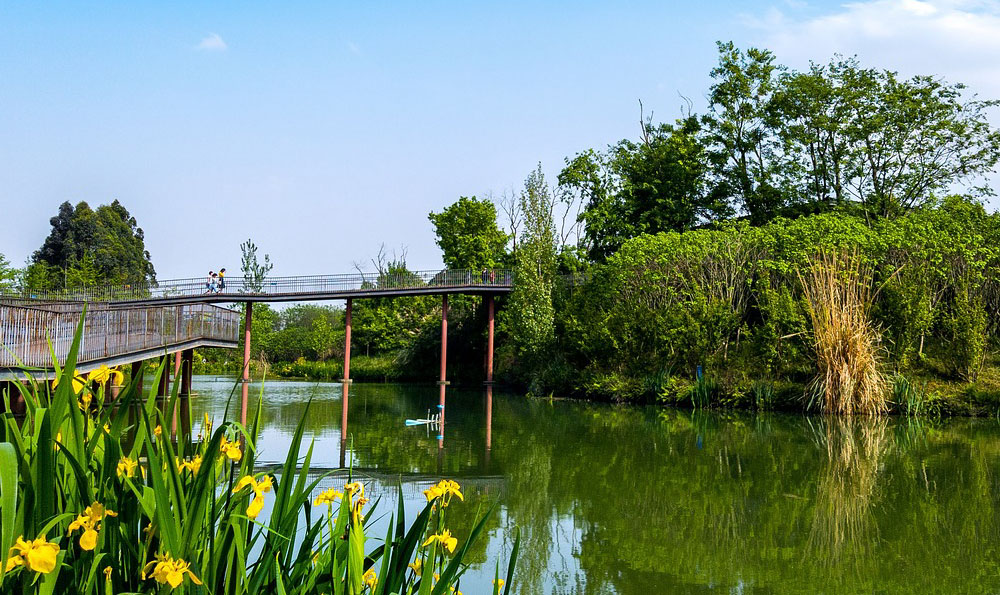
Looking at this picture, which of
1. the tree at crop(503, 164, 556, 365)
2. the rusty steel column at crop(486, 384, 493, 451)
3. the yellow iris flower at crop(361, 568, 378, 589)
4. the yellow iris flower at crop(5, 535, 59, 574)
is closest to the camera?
the yellow iris flower at crop(5, 535, 59, 574)

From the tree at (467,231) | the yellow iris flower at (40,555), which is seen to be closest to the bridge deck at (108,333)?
the yellow iris flower at (40,555)

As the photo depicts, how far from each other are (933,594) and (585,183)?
114ft

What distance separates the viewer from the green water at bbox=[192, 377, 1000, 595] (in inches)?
219

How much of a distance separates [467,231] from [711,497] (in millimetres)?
36282

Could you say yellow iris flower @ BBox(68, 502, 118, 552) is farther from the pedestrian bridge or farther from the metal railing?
the metal railing

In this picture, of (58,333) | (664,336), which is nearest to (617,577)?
(58,333)

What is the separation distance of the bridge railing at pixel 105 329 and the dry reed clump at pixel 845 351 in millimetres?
12596

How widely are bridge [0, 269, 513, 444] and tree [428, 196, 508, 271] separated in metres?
7.05

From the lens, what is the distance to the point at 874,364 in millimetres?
17484

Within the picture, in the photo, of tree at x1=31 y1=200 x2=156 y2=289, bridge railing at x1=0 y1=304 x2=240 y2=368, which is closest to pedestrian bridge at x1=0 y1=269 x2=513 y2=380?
bridge railing at x1=0 y1=304 x2=240 y2=368

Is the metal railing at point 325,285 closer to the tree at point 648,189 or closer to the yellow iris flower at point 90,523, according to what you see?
the tree at point 648,189

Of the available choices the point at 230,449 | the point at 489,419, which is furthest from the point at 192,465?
the point at 489,419

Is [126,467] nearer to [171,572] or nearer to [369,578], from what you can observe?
[171,572]

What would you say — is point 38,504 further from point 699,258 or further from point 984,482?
point 699,258
